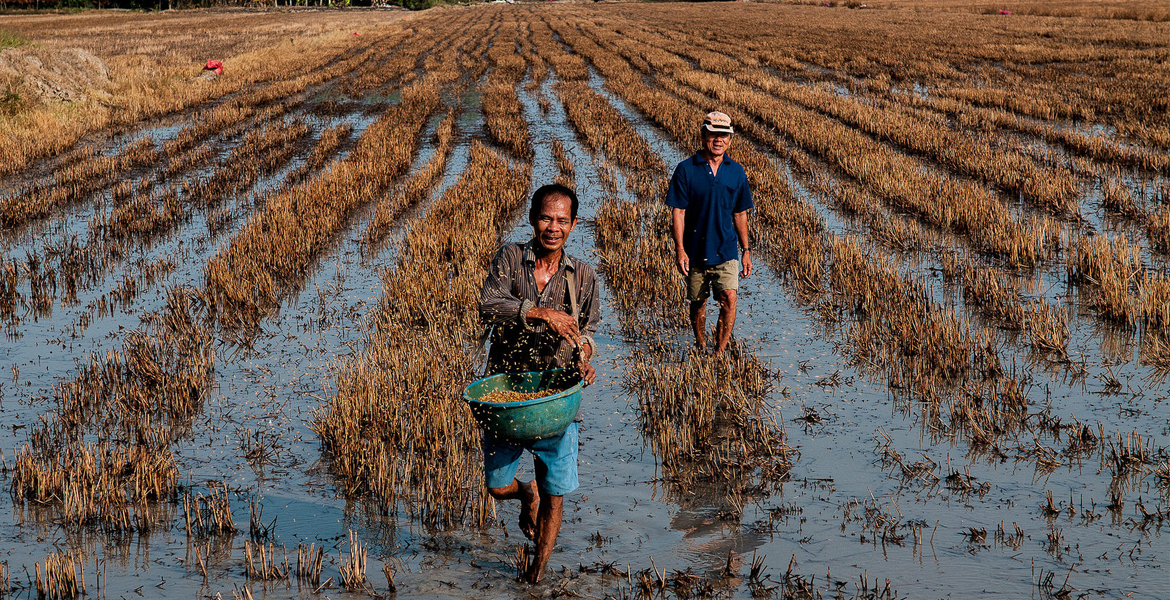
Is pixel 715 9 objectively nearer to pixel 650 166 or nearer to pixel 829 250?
pixel 650 166

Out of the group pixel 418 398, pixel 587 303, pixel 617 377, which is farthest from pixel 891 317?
pixel 587 303

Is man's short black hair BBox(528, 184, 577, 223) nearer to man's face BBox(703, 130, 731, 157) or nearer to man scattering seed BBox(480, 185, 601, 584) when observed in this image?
man scattering seed BBox(480, 185, 601, 584)

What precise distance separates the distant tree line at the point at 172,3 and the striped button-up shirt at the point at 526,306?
84541 mm

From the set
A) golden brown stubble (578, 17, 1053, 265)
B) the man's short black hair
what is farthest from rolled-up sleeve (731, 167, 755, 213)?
golden brown stubble (578, 17, 1053, 265)

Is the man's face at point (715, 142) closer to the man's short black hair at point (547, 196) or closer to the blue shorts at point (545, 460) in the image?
the man's short black hair at point (547, 196)

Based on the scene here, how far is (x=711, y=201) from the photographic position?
6.36 meters

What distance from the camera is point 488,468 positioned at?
154 inches

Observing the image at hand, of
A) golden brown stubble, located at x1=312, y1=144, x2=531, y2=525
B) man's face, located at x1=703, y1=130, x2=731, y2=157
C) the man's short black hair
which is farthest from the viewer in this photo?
man's face, located at x1=703, y1=130, x2=731, y2=157

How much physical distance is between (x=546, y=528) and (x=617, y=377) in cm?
262

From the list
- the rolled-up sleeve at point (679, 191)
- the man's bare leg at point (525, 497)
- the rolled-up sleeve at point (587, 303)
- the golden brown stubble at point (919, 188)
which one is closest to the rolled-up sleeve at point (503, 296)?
the rolled-up sleeve at point (587, 303)

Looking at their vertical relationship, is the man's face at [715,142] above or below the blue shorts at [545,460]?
above

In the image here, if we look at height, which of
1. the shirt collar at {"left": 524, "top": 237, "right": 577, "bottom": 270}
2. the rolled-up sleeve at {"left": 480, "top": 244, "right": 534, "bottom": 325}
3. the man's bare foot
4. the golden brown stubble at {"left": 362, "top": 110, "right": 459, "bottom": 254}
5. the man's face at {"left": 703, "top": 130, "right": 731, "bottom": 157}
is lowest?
the man's bare foot

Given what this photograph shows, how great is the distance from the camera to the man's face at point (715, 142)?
6156mm

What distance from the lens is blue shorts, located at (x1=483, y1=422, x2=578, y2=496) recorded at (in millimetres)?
3750
